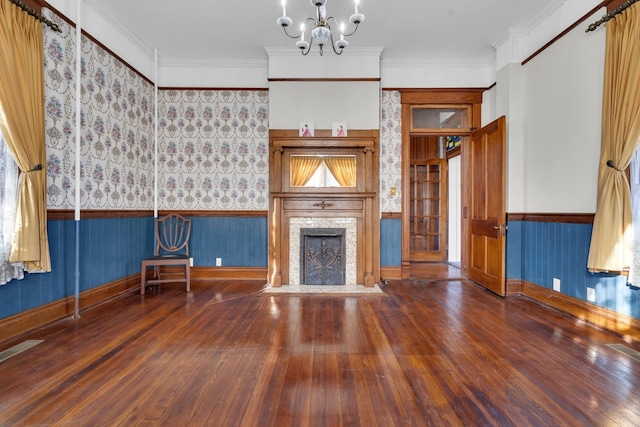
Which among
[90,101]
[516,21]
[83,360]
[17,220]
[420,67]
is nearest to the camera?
[83,360]

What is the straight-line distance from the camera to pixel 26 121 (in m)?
2.64

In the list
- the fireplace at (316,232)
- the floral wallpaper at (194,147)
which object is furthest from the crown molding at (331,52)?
the fireplace at (316,232)

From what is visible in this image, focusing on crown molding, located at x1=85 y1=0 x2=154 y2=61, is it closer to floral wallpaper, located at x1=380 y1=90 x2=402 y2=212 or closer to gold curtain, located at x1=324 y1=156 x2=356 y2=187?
gold curtain, located at x1=324 y1=156 x2=356 y2=187

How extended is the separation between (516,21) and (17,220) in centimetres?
544

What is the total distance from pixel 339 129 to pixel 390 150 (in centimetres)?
91

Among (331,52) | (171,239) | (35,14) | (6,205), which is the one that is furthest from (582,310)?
(35,14)

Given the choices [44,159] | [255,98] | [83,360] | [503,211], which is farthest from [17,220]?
[503,211]

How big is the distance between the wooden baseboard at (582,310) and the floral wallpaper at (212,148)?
356cm

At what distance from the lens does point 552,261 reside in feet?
11.7

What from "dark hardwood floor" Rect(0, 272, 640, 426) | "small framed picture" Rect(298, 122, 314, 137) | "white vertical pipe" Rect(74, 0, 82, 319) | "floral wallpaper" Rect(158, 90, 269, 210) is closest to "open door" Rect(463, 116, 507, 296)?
"dark hardwood floor" Rect(0, 272, 640, 426)

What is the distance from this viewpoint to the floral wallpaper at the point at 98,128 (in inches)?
120

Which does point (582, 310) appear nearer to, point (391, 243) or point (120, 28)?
point (391, 243)

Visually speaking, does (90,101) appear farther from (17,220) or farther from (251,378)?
(251,378)

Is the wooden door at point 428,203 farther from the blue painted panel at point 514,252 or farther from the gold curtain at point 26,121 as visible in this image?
the gold curtain at point 26,121
